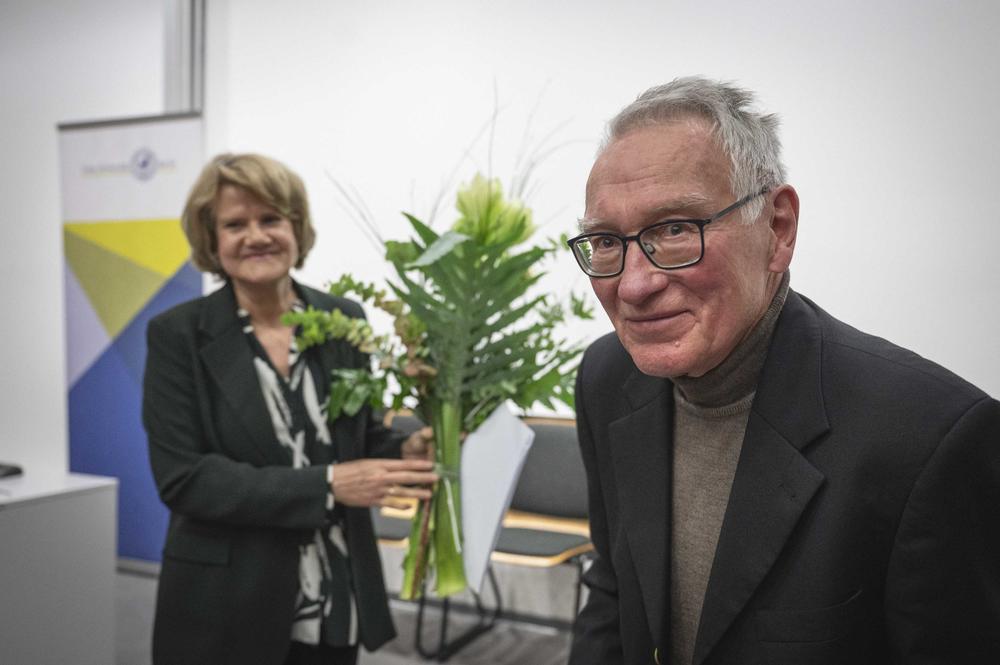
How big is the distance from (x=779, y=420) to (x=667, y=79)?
9.67 ft

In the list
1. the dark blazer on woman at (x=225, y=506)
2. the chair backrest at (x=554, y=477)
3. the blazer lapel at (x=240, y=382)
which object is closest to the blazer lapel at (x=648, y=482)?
the dark blazer on woman at (x=225, y=506)

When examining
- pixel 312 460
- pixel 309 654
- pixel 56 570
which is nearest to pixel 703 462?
pixel 312 460

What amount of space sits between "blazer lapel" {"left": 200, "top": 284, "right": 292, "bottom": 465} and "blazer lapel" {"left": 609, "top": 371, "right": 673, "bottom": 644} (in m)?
0.85

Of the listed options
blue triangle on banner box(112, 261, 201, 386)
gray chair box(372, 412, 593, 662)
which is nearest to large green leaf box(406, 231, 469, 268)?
gray chair box(372, 412, 593, 662)

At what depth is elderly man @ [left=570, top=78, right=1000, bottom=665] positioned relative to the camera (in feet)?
3.12

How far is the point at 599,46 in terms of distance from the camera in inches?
151

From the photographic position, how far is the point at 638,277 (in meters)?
1.03

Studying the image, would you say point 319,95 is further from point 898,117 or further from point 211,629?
point 211,629

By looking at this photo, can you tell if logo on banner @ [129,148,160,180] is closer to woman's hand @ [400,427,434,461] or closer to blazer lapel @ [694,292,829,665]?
woman's hand @ [400,427,434,461]

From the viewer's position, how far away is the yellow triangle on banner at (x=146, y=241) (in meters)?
4.23

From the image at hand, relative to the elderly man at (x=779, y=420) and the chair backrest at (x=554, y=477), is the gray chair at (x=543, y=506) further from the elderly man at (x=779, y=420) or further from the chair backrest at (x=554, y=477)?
the elderly man at (x=779, y=420)

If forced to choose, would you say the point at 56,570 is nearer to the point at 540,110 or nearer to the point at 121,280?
the point at 121,280

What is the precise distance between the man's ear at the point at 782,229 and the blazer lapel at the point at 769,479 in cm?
10

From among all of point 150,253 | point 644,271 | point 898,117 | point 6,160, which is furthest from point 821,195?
point 6,160
